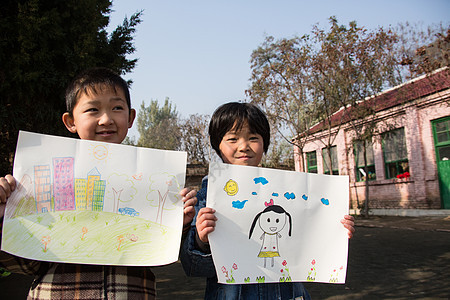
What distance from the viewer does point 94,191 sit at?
124 cm

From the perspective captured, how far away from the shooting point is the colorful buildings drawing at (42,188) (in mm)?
1191

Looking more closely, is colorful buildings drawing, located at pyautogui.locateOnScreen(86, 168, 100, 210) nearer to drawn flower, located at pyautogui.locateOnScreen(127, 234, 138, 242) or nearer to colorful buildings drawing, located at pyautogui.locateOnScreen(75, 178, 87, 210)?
colorful buildings drawing, located at pyautogui.locateOnScreen(75, 178, 87, 210)

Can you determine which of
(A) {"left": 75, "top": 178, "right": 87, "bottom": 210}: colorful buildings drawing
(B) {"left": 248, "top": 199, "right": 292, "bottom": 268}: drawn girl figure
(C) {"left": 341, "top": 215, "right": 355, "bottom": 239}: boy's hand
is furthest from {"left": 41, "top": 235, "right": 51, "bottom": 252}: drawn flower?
(C) {"left": 341, "top": 215, "right": 355, "bottom": 239}: boy's hand

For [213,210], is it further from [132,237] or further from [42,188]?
[42,188]

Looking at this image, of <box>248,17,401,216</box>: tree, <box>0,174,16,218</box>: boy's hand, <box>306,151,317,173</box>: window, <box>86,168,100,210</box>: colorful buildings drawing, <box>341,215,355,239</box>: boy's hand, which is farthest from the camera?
<box>306,151,317,173</box>: window

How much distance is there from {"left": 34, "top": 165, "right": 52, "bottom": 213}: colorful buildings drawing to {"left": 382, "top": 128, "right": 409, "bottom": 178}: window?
1342 cm

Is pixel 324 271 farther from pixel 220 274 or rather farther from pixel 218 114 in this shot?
pixel 218 114

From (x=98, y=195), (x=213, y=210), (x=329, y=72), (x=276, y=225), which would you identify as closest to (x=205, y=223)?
(x=213, y=210)

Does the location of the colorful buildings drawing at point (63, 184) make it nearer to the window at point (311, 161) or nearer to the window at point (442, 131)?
the window at point (442, 131)

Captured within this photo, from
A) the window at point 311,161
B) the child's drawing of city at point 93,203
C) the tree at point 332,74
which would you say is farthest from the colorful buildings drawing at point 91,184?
the window at point 311,161

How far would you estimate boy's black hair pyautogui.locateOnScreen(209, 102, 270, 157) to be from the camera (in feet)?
5.20

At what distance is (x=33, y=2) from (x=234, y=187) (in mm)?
4128

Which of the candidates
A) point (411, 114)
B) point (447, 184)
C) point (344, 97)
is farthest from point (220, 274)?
point (411, 114)

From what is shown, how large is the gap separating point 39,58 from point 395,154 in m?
13.2
